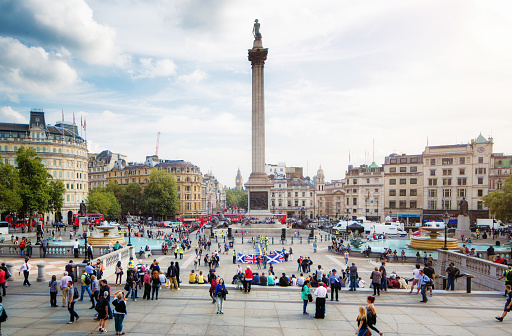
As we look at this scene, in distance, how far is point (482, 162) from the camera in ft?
247

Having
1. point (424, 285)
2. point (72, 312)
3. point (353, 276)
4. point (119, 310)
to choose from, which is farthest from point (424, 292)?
point (72, 312)

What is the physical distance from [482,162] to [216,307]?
7885 centimetres

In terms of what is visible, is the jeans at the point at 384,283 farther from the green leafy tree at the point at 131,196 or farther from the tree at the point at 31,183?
the green leafy tree at the point at 131,196

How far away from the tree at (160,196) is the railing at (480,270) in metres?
72.6

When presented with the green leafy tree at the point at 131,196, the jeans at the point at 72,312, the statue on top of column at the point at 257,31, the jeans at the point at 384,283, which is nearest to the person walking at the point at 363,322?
the jeans at the point at 384,283

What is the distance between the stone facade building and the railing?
75.0 metres

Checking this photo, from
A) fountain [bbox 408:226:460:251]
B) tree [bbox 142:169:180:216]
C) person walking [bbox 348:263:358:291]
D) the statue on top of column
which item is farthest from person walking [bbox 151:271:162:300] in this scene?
tree [bbox 142:169:180:216]

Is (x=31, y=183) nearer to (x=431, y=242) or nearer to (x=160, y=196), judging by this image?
(x=160, y=196)

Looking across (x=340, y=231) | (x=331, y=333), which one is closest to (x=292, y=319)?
(x=331, y=333)

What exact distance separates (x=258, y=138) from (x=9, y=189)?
39.4 meters

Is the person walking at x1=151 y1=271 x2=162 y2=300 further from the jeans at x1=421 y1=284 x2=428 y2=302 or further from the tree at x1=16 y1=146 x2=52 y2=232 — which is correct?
the tree at x1=16 y1=146 x2=52 y2=232

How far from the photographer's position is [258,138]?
2549 inches

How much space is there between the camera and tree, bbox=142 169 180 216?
286 feet

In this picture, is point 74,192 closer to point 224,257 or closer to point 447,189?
point 224,257
